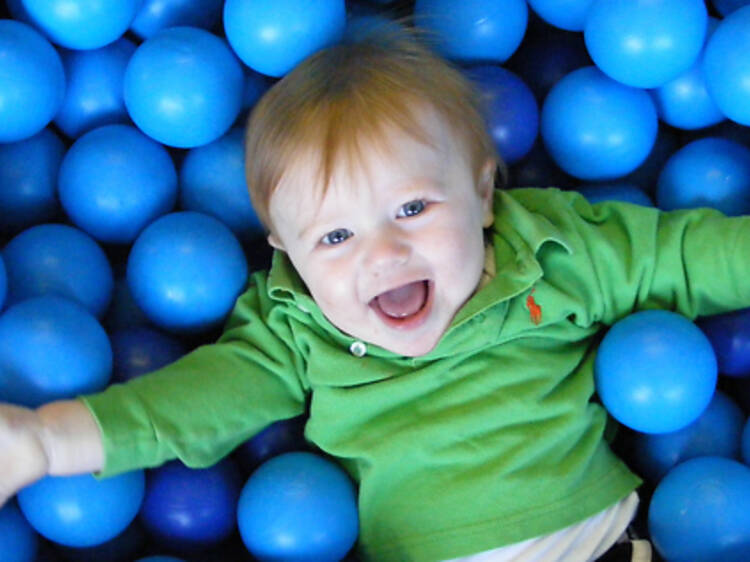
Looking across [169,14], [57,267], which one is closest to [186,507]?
[57,267]

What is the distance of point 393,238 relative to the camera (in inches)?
43.1

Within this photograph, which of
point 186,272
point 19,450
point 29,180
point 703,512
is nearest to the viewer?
point 19,450

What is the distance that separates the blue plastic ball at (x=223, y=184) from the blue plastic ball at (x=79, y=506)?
0.39 m

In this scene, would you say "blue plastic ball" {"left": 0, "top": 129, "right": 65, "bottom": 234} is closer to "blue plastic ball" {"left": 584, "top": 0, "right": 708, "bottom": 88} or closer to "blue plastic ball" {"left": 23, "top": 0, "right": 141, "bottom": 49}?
"blue plastic ball" {"left": 23, "top": 0, "right": 141, "bottom": 49}

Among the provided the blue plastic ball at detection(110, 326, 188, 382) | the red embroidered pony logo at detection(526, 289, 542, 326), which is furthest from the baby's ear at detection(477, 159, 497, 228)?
the blue plastic ball at detection(110, 326, 188, 382)

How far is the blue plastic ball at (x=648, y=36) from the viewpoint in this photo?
1295 mm

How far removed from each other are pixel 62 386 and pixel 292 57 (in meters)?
0.50

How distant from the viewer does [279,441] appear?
1372mm

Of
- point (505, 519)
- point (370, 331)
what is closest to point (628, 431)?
point (505, 519)

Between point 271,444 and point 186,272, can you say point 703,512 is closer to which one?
point 271,444

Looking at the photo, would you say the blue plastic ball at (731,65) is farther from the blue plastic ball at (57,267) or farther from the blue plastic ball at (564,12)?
the blue plastic ball at (57,267)

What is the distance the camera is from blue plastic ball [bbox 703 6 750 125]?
1271 millimetres

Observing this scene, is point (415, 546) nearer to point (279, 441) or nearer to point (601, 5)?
point (279, 441)

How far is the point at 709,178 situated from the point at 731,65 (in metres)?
0.17
